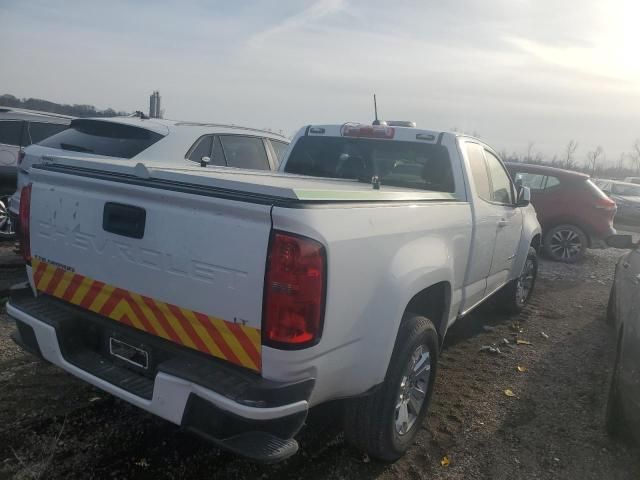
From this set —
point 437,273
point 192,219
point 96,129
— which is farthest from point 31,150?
point 437,273

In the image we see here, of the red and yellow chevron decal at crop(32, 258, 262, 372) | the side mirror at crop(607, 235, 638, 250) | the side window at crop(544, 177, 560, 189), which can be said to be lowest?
the red and yellow chevron decal at crop(32, 258, 262, 372)

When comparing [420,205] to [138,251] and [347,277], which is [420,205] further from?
[138,251]

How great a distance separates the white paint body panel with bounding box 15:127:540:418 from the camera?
213cm

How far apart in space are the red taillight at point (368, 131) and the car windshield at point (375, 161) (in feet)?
A: 0.17

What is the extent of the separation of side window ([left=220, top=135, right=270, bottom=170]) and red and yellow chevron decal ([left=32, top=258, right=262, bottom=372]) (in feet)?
11.6

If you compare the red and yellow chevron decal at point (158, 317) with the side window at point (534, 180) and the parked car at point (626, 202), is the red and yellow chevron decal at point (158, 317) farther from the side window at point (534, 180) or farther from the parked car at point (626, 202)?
the parked car at point (626, 202)

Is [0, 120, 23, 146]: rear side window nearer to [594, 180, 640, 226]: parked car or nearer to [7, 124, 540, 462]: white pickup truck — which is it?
[7, 124, 540, 462]: white pickup truck

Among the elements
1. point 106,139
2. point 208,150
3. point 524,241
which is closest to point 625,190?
point 524,241

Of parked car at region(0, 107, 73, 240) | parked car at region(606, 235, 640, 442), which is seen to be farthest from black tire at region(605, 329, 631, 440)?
parked car at region(0, 107, 73, 240)

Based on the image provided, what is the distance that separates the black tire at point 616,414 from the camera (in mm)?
3256

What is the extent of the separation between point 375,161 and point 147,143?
8.09 feet

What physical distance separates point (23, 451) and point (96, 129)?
3874 mm

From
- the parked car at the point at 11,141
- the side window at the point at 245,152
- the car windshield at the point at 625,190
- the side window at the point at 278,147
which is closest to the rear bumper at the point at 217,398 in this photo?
the side window at the point at 245,152

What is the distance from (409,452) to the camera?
10.5 feet
